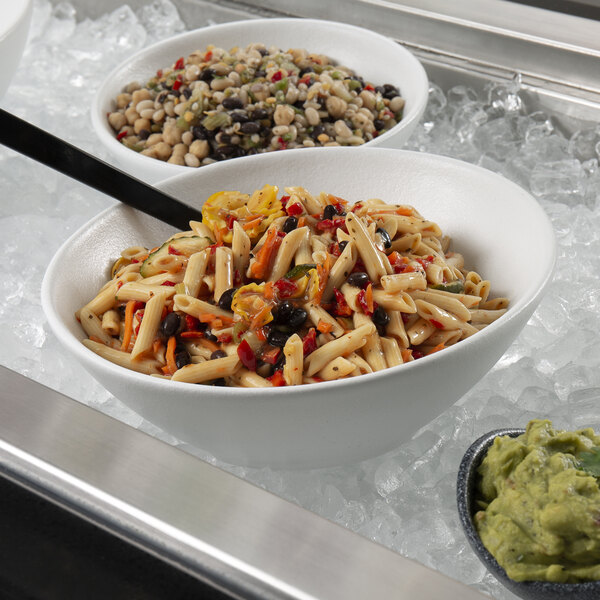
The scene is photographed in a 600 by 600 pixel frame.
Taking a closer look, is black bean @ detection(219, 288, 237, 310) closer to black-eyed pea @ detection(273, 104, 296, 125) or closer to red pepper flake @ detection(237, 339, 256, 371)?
red pepper flake @ detection(237, 339, 256, 371)

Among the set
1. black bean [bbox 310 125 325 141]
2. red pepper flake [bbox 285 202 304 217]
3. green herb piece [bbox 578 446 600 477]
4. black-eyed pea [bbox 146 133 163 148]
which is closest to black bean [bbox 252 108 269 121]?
black bean [bbox 310 125 325 141]

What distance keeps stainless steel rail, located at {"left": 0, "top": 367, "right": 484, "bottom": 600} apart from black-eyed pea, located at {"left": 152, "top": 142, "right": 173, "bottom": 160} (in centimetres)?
80

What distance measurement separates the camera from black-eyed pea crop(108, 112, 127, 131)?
5.79ft

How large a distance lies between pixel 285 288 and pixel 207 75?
822 mm

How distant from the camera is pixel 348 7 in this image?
6.40 ft

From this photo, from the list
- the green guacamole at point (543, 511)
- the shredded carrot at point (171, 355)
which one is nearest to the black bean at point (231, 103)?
the shredded carrot at point (171, 355)

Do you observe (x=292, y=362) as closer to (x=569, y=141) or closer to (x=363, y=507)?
(x=363, y=507)

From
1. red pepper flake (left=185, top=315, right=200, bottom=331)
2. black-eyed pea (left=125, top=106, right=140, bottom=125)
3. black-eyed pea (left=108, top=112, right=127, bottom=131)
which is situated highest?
red pepper flake (left=185, top=315, right=200, bottom=331)

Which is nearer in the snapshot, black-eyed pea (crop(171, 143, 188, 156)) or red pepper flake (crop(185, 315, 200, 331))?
red pepper flake (crop(185, 315, 200, 331))

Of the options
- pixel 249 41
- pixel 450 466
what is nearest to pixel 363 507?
pixel 450 466

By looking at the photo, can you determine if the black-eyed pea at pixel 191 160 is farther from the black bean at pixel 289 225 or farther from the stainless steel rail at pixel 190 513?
the stainless steel rail at pixel 190 513

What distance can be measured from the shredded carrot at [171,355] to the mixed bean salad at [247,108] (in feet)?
1.86

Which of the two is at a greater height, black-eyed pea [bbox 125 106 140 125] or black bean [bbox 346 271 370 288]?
black bean [bbox 346 271 370 288]

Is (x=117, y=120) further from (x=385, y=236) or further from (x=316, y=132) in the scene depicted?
(x=385, y=236)
